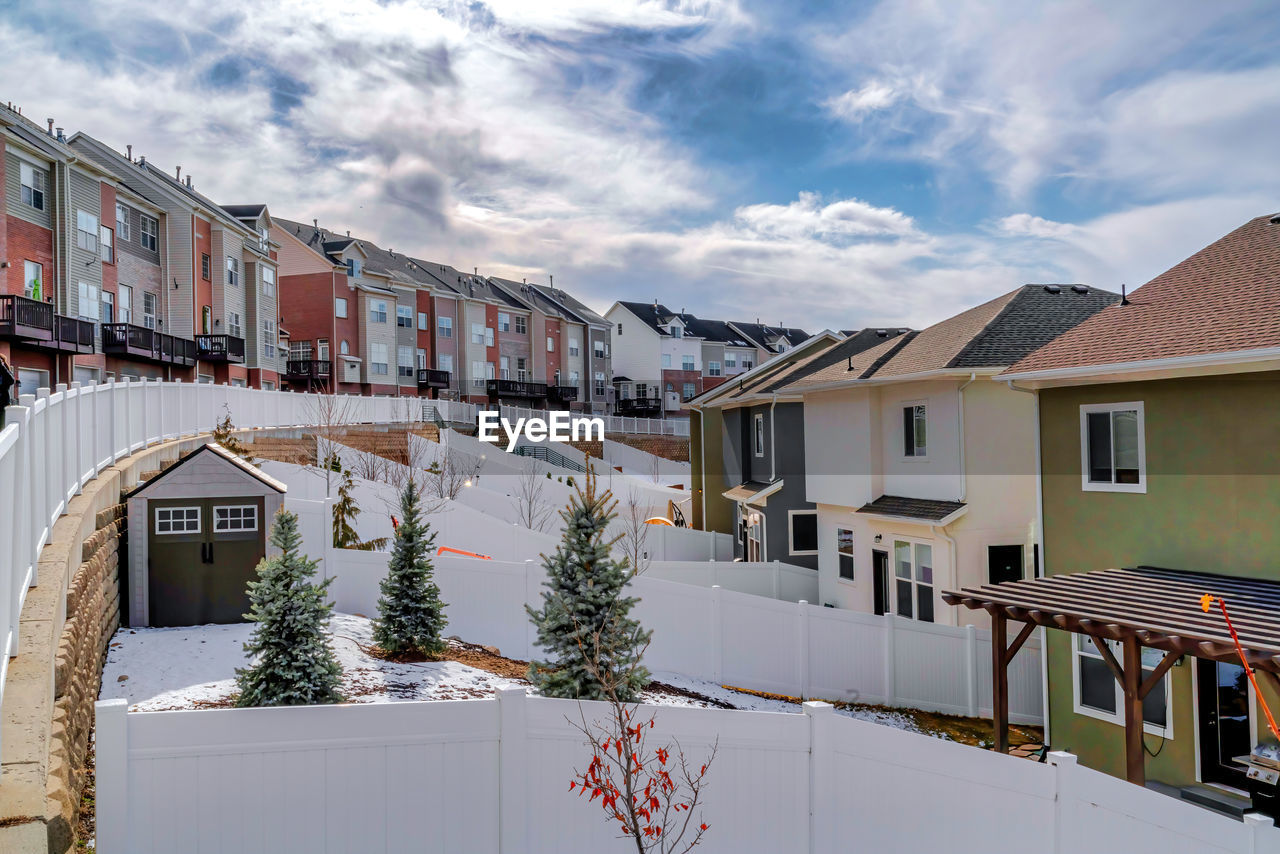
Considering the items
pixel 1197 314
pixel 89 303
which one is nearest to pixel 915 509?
pixel 1197 314

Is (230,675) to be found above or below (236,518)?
below

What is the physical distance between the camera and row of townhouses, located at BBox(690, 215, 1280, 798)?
9406 millimetres

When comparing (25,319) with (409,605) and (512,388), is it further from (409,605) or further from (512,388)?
(512,388)

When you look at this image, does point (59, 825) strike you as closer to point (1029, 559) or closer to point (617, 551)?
point (1029, 559)

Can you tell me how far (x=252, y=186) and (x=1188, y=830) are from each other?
45057mm

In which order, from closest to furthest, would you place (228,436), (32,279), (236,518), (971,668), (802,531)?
1. (236,518)
2. (971,668)
3. (228,436)
4. (802,531)
5. (32,279)

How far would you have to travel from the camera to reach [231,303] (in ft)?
129

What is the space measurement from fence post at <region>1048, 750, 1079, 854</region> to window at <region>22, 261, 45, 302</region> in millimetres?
30137

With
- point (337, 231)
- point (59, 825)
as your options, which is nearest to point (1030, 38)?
point (59, 825)

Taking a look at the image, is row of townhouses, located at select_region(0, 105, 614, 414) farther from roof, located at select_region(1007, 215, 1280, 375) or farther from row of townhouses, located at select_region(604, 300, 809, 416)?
roof, located at select_region(1007, 215, 1280, 375)

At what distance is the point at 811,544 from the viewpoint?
2358 centimetres

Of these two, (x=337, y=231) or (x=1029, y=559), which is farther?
(x=337, y=231)

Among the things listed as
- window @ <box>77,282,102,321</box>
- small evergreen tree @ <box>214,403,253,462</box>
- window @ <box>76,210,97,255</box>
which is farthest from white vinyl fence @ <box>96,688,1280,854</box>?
window @ <box>76,210,97,255</box>

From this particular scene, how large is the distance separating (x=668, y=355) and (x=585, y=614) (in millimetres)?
61255
